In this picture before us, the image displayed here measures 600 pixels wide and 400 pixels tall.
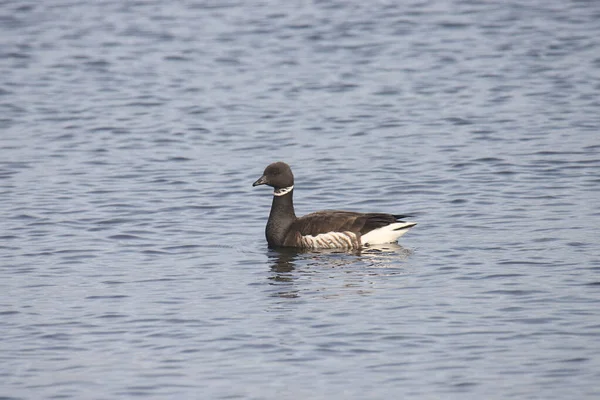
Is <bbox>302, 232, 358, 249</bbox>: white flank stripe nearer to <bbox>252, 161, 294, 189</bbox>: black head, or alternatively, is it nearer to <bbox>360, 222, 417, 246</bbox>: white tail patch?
<bbox>360, 222, 417, 246</bbox>: white tail patch

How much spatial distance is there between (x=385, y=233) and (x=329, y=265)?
1.15 meters

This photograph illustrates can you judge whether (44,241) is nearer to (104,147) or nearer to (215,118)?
(104,147)

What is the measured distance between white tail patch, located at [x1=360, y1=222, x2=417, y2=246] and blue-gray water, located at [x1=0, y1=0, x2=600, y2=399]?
0.68 feet

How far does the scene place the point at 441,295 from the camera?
13.6m

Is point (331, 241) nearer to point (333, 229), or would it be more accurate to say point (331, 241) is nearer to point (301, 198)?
point (333, 229)

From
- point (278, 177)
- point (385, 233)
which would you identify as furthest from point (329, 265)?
point (278, 177)

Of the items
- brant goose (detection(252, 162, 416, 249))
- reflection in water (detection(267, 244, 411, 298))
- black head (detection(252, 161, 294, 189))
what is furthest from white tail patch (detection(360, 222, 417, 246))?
black head (detection(252, 161, 294, 189))

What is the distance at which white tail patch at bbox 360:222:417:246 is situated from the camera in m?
16.0

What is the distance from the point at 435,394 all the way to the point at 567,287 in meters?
3.80

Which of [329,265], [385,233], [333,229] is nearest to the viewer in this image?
[329,265]

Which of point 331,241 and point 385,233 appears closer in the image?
point 385,233

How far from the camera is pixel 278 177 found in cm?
1711

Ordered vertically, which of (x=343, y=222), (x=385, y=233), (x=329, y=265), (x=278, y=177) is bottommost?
(x=329, y=265)

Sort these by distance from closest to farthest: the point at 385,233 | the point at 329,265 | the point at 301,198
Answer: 1. the point at 329,265
2. the point at 385,233
3. the point at 301,198
